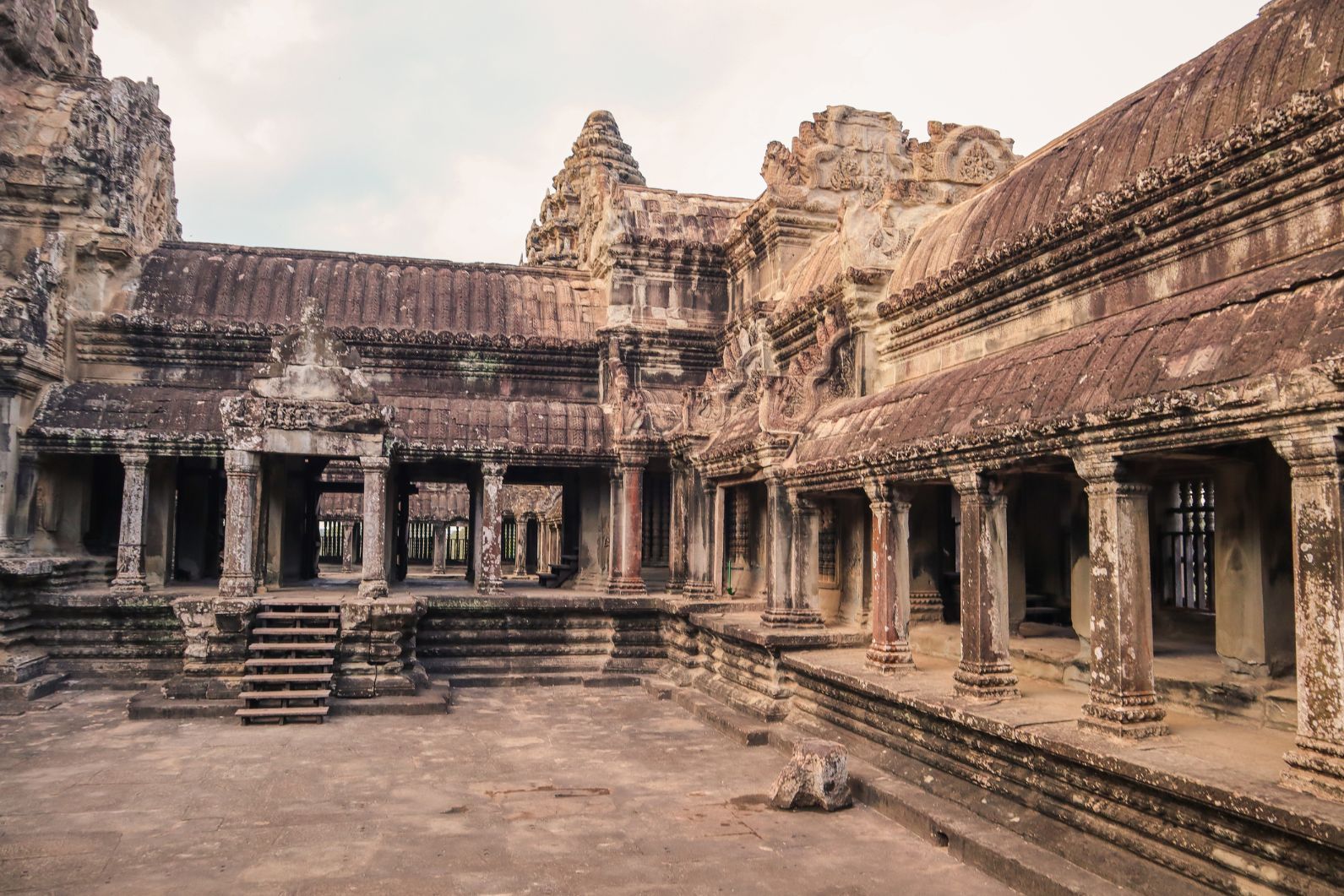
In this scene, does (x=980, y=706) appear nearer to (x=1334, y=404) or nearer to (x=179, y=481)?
(x=1334, y=404)

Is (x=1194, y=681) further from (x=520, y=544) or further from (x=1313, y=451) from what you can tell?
(x=520, y=544)

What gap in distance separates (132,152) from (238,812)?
43.0 ft

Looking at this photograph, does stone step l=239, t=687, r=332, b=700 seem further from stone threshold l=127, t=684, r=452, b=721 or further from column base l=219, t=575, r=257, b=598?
column base l=219, t=575, r=257, b=598

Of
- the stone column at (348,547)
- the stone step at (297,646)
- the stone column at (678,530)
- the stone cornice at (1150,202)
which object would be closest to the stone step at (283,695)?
the stone step at (297,646)

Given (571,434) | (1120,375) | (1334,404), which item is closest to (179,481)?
(571,434)

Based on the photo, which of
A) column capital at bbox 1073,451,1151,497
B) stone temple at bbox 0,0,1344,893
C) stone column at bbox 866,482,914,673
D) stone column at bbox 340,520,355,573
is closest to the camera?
stone temple at bbox 0,0,1344,893

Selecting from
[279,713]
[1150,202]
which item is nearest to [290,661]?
[279,713]

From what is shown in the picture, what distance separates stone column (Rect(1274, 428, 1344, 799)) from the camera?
527 centimetres

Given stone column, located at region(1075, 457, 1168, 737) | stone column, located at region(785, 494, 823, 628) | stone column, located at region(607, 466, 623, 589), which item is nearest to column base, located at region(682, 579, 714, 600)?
stone column, located at region(607, 466, 623, 589)

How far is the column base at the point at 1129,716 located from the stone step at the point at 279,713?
8.18m

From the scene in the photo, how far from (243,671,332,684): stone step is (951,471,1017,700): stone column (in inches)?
284

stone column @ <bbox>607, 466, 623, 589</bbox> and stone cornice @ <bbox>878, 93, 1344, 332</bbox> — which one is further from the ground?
stone cornice @ <bbox>878, 93, 1344, 332</bbox>

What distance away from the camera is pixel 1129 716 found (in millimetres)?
6652

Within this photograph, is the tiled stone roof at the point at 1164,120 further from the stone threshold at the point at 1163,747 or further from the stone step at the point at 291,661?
the stone step at the point at 291,661
